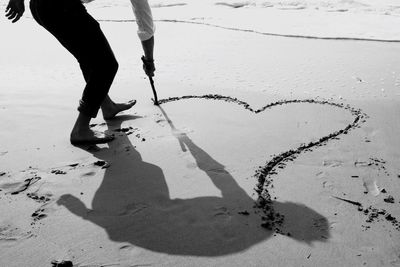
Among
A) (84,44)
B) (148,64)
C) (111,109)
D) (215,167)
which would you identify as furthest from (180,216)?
(148,64)

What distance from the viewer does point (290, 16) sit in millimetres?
7086

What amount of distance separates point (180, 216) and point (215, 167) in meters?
0.58

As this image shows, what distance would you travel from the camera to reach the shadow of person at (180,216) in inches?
73.0

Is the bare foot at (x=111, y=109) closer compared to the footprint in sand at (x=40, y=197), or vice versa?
the footprint in sand at (x=40, y=197)

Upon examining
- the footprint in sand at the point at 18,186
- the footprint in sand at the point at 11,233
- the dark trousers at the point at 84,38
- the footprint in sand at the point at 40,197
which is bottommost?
the footprint in sand at the point at 11,233

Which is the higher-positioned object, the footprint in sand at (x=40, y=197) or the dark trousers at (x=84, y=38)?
the dark trousers at (x=84, y=38)

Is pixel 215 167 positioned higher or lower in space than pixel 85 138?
lower

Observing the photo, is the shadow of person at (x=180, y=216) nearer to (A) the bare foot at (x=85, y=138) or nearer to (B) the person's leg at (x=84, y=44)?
(A) the bare foot at (x=85, y=138)

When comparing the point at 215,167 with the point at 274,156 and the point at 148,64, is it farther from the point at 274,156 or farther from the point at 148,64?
the point at 148,64

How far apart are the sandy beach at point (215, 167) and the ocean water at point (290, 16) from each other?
4.01ft

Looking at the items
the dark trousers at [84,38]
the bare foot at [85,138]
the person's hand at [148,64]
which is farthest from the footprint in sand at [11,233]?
the person's hand at [148,64]

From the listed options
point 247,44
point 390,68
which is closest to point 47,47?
point 247,44

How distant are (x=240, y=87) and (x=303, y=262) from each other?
2.42 metres

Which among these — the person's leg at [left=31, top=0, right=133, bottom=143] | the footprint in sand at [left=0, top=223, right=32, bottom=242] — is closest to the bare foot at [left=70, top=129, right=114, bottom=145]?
the person's leg at [left=31, top=0, right=133, bottom=143]
